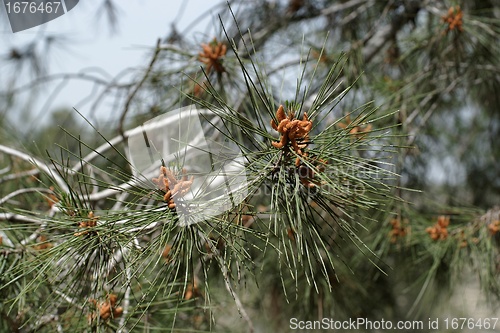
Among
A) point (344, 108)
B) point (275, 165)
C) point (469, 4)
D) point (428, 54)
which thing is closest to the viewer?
point (275, 165)

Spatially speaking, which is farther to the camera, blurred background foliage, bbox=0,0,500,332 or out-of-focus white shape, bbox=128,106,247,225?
blurred background foliage, bbox=0,0,500,332

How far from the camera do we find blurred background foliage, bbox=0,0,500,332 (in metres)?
1.09

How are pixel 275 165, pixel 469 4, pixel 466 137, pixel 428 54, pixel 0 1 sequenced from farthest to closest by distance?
pixel 466 137, pixel 469 4, pixel 428 54, pixel 0 1, pixel 275 165

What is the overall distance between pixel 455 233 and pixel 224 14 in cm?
79

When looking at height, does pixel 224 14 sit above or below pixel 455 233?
above

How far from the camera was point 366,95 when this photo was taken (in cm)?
127

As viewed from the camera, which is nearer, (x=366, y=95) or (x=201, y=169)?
(x=201, y=169)

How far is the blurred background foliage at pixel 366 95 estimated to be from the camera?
109 centimetres

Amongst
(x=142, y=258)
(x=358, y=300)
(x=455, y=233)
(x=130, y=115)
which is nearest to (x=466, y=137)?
(x=358, y=300)

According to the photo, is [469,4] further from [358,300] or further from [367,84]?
[358,300]

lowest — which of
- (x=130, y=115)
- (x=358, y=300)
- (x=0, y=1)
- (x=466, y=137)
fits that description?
(x=358, y=300)

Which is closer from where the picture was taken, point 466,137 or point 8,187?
point 8,187

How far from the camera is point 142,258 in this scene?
0.66 metres

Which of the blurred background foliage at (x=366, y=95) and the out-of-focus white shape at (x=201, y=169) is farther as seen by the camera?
the blurred background foliage at (x=366, y=95)
